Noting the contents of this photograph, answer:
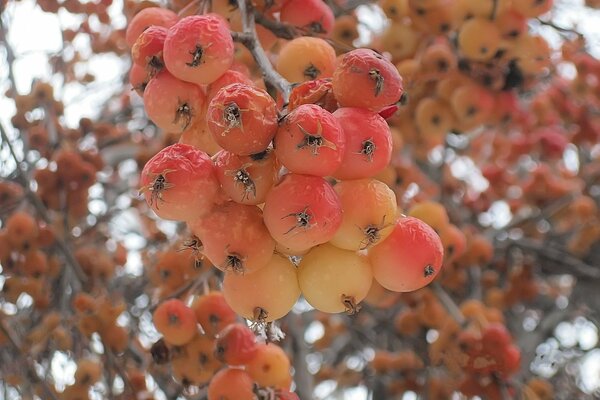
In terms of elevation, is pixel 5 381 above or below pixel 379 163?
below

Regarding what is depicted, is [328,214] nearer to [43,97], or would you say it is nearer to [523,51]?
[523,51]

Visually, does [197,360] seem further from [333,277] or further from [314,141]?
[314,141]

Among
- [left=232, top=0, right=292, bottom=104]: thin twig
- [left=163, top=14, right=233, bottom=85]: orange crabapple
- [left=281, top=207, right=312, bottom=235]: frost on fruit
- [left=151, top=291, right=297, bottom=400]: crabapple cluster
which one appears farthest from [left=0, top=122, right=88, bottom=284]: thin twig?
[left=281, top=207, right=312, bottom=235]: frost on fruit

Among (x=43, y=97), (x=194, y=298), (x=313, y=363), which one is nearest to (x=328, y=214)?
(x=194, y=298)

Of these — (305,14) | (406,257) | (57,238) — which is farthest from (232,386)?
(57,238)

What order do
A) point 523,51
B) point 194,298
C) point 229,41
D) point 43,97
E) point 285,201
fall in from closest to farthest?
point 285,201, point 229,41, point 194,298, point 523,51, point 43,97

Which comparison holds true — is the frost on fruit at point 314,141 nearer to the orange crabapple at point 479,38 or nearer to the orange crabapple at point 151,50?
the orange crabapple at point 151,50
